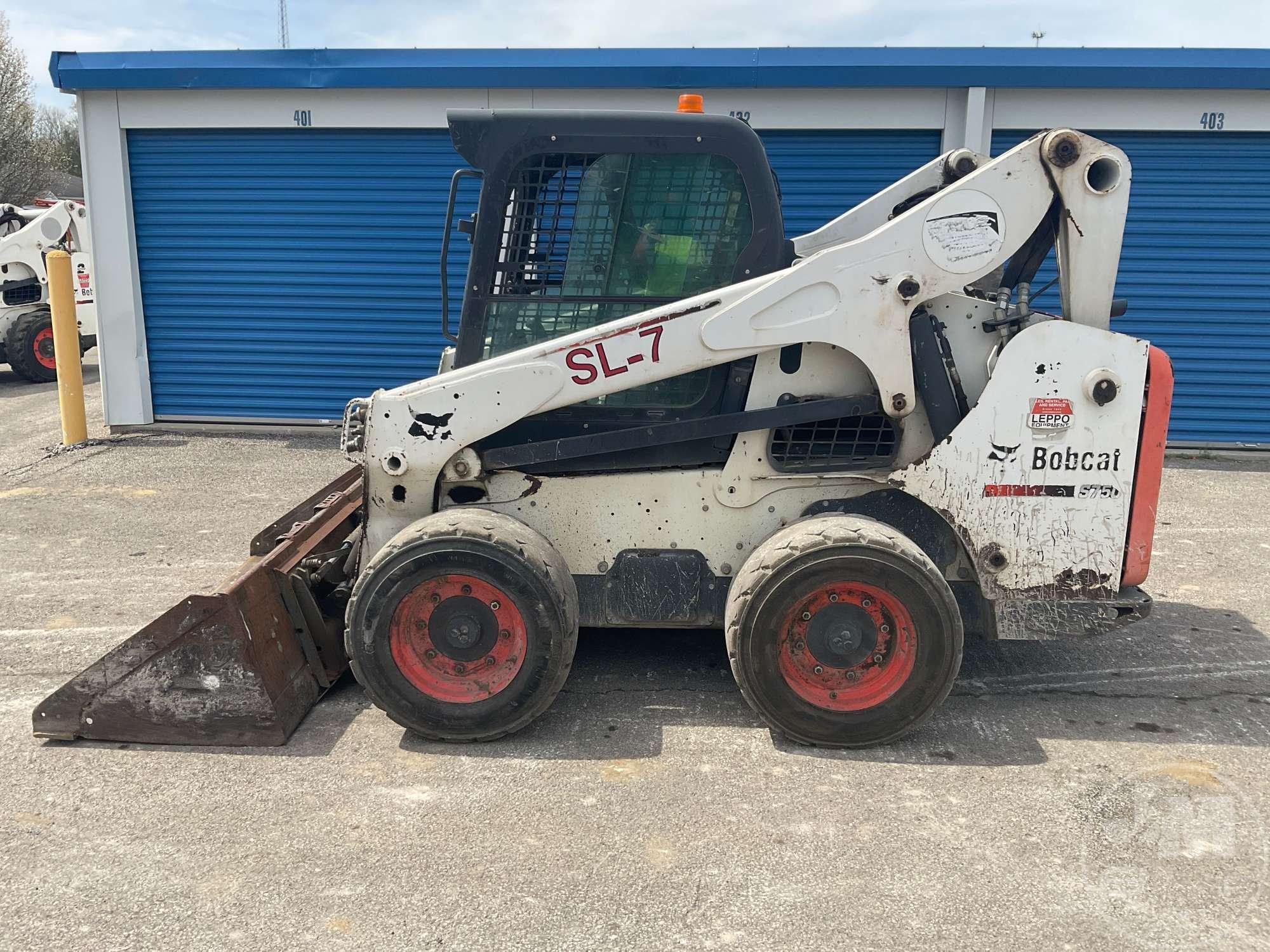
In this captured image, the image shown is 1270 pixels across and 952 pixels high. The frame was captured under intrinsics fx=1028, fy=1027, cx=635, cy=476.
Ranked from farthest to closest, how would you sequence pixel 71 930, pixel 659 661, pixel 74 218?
pixel 74 218
pixel 659 661
pixel 71 930

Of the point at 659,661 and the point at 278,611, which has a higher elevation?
the point at 278,611

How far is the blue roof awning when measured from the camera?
930 centimetres

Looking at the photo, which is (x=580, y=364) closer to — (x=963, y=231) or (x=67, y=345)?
(x=963, y=231)

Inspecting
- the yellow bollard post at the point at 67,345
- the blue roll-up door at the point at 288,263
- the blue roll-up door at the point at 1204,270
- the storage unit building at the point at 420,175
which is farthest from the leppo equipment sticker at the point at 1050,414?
the yellow bollard post at the point at 67,345

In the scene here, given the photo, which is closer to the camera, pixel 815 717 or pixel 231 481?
pixel 815 717

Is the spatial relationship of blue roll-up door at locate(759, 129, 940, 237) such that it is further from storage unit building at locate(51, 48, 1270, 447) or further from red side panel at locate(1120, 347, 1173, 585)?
red side panel at locate(1120, 347, 1173, 585)

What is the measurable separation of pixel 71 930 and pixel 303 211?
8.62 metres

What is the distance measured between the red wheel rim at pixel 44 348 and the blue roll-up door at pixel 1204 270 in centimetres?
1270

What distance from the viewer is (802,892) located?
3248 millimetres

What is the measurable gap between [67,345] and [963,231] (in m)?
8.88

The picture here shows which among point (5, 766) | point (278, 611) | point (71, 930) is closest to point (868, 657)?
point (278, 611)

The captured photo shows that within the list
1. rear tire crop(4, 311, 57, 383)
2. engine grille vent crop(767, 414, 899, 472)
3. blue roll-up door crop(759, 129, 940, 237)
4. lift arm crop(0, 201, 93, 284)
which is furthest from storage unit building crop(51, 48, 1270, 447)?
engine grille vent crop(767, 414, 899, 472)

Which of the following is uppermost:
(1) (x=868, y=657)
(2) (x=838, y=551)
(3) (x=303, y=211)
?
(3) (x=303, y=211)

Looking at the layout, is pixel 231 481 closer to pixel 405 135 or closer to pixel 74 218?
pixel 405 135
